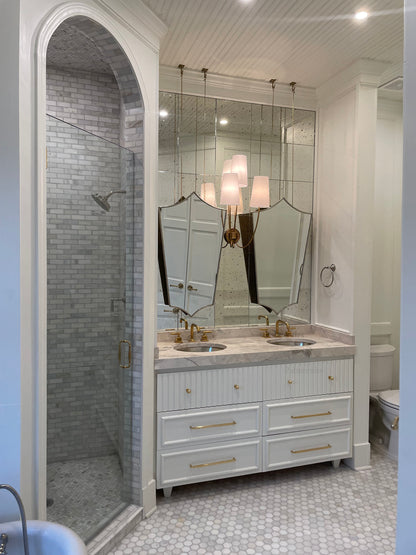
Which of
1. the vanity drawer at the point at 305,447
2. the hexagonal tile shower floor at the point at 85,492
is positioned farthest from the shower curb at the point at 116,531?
the vanity drawer at the point at 305,447

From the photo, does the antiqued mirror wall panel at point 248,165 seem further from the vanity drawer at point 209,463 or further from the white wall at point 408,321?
the white wall at point 408,321

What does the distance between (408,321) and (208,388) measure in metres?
1.81

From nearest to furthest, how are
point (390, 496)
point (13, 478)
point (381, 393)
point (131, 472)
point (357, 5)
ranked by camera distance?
point (13, 478), point (357, 5), point (131, 472), point (390, 496), point (381, 393)

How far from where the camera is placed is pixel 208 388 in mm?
2838

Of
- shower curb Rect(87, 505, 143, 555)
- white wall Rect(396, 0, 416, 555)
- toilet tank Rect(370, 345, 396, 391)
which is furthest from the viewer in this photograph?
toilet tank Rect(370, 345, 396, 391)

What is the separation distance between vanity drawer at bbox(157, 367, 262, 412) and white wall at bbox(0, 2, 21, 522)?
1.17 meters

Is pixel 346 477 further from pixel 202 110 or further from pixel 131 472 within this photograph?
pixel 202 110

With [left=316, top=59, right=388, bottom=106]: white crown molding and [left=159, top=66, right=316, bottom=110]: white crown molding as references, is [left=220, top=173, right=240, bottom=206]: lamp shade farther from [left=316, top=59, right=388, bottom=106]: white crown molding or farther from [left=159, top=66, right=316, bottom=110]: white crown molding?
[left=316, top=59, right=388, bottom=106]: white crown molding

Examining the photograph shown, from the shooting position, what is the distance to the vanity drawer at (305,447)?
2.98 meters

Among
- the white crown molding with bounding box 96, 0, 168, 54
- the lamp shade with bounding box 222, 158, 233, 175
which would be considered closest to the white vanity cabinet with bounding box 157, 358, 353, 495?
the lamp shade with bounding box 222, 158, 233, 175

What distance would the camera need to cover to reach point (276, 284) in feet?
11.7

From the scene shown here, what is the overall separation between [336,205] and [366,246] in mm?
408

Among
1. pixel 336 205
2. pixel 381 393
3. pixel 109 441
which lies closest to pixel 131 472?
pixel 109 441

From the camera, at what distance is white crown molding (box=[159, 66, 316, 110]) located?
3.23m
